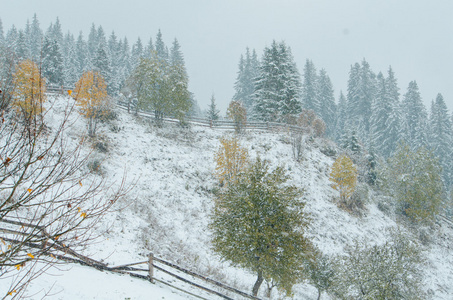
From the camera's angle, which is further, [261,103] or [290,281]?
[261,103]

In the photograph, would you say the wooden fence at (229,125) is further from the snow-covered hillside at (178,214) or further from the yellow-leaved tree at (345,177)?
the yellow-leaved tree at (345,177)

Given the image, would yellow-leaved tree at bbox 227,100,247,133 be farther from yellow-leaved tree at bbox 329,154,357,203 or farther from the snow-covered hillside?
yellow-leaved tree at bbox 329,154,357,203

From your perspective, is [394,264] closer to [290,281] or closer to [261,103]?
[290,281]

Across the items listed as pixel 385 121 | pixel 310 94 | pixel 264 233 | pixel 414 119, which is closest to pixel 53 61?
pixel 264 233

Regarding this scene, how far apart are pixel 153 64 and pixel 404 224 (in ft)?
105

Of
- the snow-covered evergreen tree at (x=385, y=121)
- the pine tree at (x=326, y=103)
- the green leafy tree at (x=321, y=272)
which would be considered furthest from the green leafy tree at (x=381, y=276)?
the pine tree at (x=326, y=103)

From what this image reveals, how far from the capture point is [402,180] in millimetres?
30000

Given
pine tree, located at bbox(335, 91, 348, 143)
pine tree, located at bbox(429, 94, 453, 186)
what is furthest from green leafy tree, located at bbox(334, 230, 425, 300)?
pine tree, located at bbox(335, 91, 348, 143)

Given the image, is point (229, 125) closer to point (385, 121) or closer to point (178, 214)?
point (178, 214)

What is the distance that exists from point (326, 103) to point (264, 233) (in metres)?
57.0

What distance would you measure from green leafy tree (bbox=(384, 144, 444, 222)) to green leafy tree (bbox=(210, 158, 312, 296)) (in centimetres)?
2326

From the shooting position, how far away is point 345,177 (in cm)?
2647

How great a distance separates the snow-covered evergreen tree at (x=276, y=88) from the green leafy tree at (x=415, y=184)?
46.0ft

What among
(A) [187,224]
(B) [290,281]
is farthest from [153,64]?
(B) [290,281]
